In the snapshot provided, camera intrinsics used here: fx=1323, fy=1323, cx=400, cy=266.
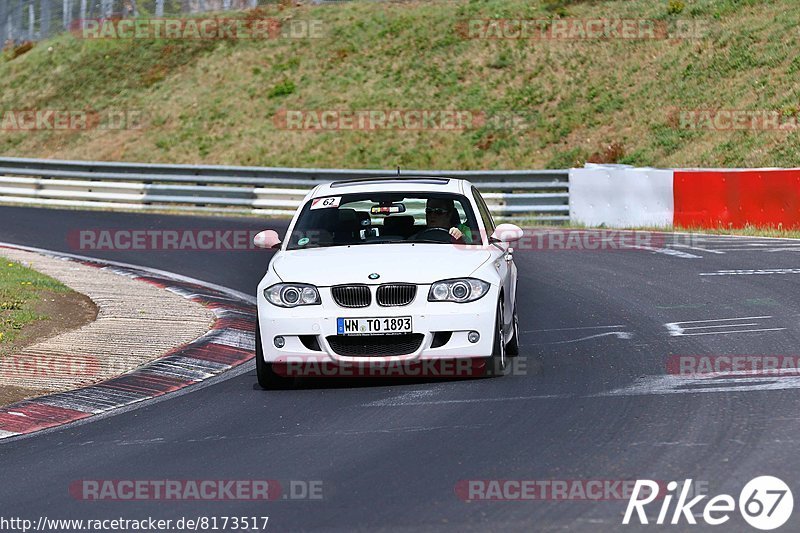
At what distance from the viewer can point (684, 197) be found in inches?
893

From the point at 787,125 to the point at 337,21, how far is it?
20699 mm

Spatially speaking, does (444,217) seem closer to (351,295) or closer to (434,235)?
(434,235)

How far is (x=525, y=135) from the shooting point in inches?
1399

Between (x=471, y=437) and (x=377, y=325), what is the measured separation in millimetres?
1807

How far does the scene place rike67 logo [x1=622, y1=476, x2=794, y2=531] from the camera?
5883mm

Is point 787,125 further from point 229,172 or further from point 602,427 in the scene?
point 602,427

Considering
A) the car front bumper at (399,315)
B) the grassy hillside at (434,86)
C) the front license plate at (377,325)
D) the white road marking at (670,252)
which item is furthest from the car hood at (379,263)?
the grassy hillside at (434,86)

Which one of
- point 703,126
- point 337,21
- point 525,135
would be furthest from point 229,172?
point 337,21

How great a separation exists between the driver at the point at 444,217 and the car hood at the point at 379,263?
1.41ft

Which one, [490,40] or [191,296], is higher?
[490,40]

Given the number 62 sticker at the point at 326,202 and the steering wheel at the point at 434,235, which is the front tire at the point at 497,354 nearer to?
the steering wheel at the point at 434,235

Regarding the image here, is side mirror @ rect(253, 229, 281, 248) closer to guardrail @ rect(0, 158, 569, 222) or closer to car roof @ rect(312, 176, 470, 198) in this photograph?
car roof @ rect(312, 176, 470, 198)

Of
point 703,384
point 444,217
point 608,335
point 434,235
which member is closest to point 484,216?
point 444,217

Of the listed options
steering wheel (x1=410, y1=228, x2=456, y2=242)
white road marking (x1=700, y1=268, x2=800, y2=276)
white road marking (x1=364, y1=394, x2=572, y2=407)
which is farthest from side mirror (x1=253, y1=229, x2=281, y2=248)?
white road marking (x1=700, y1=268, x2=800, y2=276)
